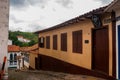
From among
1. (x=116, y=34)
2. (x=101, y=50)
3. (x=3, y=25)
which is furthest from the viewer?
(x=101, y=50)

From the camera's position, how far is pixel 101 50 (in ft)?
38.0

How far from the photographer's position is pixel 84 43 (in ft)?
43.9

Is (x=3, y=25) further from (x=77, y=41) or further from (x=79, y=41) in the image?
(x=77, y=41)

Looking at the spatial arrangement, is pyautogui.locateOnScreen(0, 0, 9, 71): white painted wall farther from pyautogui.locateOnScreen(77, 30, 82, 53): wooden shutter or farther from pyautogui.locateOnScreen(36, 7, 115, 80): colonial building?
pyautogui.locateOnScreen(77, 30, 82, 53): wooden shutter

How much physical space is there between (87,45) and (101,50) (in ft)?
4.83

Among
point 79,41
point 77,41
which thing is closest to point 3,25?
point 79,41

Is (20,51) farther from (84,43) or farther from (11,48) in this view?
(84,43)

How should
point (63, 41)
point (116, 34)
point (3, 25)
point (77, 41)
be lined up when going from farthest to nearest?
point (63, 41)
point (77, 41)
point (116, 34)
point (3, 25)

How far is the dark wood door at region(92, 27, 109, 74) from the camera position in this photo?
36.2 feet

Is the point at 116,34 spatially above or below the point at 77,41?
above

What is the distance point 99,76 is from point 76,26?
422cm

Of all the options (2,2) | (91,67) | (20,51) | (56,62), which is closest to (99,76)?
Result: (91,67)

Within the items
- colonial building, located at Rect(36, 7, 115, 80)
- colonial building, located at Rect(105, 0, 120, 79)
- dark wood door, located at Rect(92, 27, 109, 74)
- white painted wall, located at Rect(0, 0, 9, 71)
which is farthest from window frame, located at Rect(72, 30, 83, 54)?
white painted wall, located at Rect(0, 0, 9, 71)

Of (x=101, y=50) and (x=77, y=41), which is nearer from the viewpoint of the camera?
(x=101, y=50)
